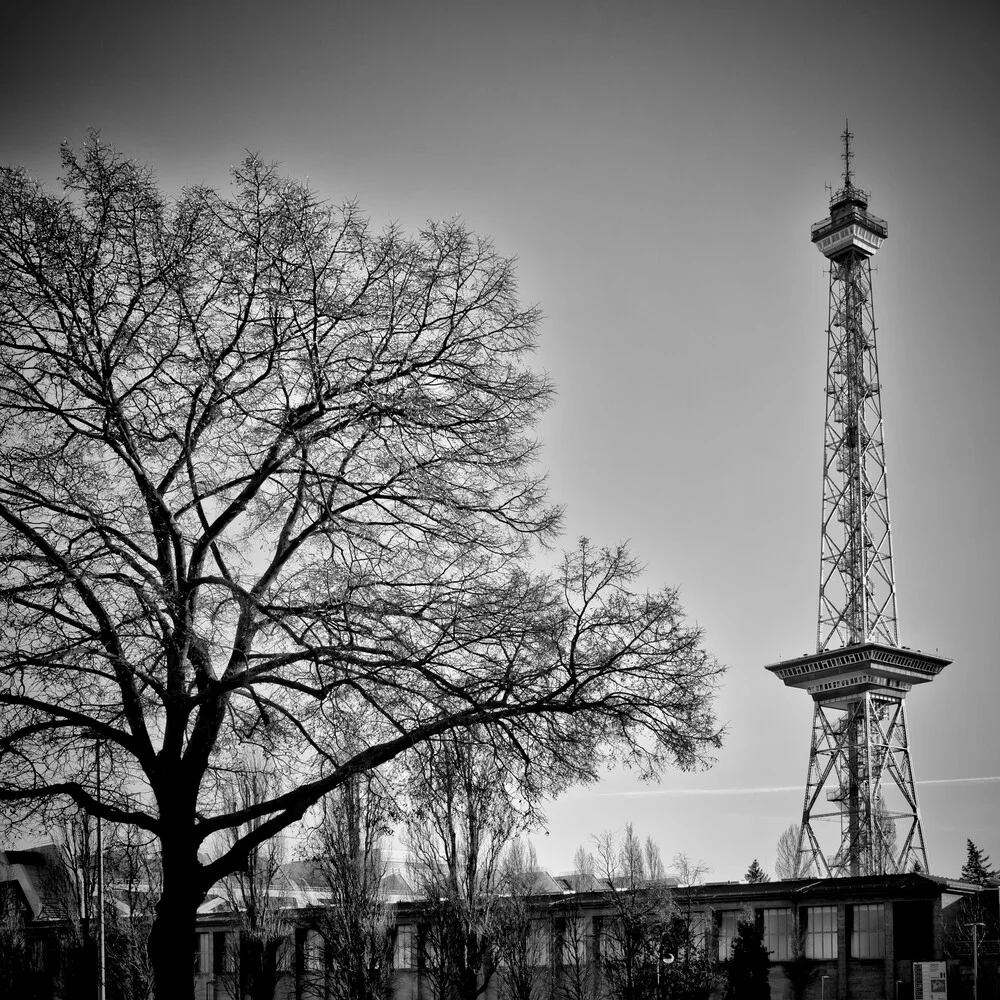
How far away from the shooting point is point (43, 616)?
10953 millimetres

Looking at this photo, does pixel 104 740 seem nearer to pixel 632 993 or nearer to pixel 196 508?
pixel 196 508

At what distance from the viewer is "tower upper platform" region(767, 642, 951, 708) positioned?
102625 mm

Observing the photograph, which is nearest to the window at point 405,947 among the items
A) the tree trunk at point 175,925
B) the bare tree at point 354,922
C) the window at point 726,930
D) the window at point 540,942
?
the window at point 540,942

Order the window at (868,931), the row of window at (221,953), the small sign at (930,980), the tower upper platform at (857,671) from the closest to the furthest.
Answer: the small sign at (930,980)
the window at (868,931)
the row of window at (221,953)
the tower upper platform at (857,671)

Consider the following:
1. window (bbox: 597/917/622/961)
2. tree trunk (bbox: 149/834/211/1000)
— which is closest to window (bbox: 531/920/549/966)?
window (bbox: 597/917/622/961)

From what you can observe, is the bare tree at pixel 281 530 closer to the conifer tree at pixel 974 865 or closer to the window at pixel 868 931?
the window at pixel 868 931

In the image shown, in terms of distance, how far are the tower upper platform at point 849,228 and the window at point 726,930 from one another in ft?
237

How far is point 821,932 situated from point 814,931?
0.29 m

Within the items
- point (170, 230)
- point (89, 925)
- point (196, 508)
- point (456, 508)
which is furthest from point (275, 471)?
point (89, 925)

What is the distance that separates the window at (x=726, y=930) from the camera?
53031mm

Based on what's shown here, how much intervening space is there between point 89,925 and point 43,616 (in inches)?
1712

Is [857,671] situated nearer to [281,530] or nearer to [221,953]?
[221,953]

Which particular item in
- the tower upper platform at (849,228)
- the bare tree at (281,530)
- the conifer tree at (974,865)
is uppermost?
the tower upper platform at (849,228)

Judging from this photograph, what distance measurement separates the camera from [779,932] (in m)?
52.7
